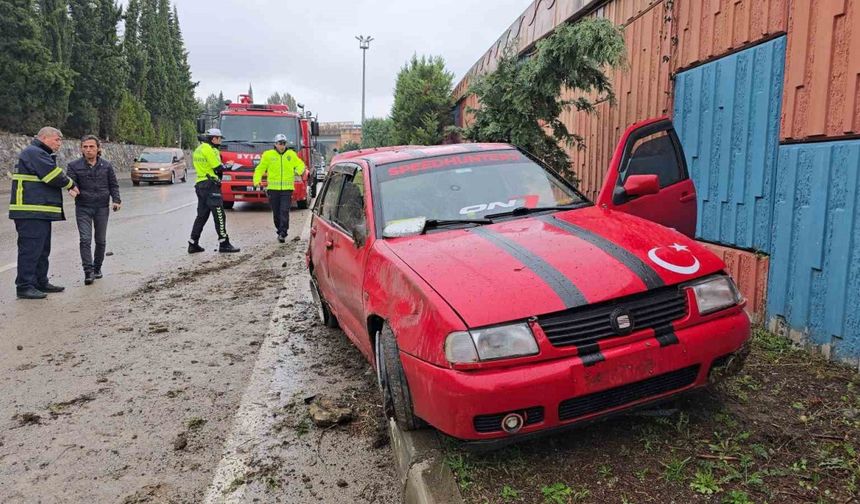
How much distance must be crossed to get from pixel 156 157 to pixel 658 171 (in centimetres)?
2941

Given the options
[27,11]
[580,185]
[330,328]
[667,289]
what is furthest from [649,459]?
[27,11]

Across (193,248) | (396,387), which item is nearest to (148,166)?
(193,248)

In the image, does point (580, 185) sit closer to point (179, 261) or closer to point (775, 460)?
point (179, 261)

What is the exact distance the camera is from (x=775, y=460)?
265 cm

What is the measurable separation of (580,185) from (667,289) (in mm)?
6540

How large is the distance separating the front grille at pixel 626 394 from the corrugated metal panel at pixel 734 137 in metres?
2.33

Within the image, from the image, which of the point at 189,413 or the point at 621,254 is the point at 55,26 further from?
the point at 621,254

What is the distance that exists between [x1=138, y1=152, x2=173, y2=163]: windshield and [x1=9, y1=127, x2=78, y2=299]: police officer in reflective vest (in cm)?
2399

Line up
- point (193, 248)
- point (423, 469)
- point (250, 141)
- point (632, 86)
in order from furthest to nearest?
1. point (250, 141)
2. point (193, 248)
3. point (632, 86)
4. point (423, 469)

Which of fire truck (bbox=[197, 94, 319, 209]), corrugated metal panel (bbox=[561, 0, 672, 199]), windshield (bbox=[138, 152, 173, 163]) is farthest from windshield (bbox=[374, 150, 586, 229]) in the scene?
windshield (bbox=[138, 152, 173, 163])

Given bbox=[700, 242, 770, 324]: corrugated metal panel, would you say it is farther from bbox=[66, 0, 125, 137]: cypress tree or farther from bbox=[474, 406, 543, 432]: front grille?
bbox=[66, 0, 125, 137]: cypress tree

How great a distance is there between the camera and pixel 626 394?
2654mm

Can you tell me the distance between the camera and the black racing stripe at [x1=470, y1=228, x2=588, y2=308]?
2.60 m

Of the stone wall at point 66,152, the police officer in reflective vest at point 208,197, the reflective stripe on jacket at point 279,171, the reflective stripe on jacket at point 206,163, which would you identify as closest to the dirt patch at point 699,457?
the police officer in reflective vest at point 208,197
